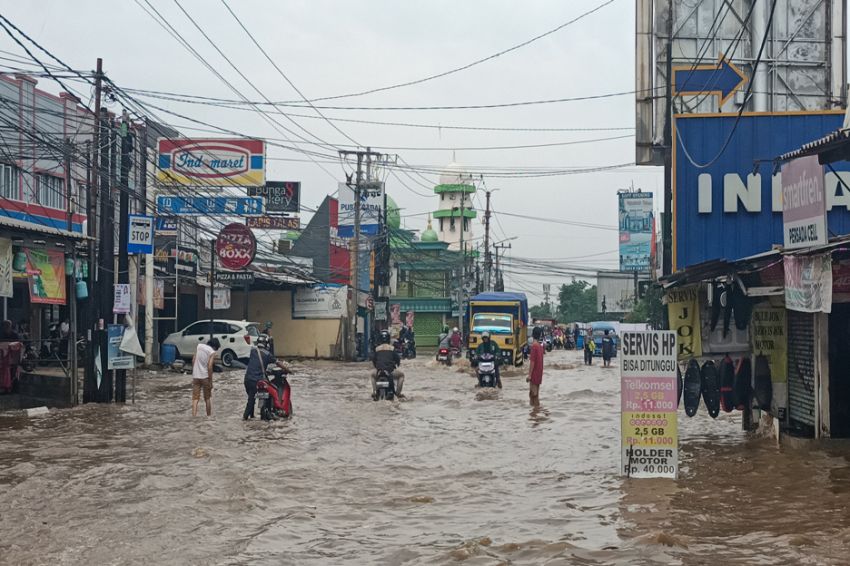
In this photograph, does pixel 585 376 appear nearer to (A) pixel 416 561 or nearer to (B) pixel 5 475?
(B) pixel 5 475

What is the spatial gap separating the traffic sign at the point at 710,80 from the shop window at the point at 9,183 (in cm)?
2183

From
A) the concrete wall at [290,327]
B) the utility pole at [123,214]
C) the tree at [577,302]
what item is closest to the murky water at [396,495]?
the utility pole at [123,214]

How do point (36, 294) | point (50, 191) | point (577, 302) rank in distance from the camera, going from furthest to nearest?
point (577, 302) → point (50, 191) → point (36, 294)

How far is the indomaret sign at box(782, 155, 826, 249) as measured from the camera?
39.4 ft

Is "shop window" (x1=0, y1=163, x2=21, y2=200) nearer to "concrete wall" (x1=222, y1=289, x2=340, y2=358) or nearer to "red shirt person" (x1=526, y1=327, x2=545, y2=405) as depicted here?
"concrete wall" (x1=222, y1=289, x2=340, y2=358)

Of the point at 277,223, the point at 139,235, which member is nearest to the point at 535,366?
the point at 139,235

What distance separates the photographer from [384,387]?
2261 cm

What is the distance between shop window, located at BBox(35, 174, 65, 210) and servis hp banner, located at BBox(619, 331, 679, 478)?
93.8 feet

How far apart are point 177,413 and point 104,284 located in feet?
9.98

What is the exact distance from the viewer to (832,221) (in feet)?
71.8

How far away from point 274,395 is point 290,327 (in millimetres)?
28438

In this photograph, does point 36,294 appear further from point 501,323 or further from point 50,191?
point 501,323

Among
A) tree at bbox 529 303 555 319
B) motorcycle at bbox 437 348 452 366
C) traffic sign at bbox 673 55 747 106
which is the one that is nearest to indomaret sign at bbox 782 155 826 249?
traffic sign at bbox 673 55 747 106

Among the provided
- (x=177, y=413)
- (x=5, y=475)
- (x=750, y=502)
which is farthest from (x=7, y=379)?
(x=750, y=502)
